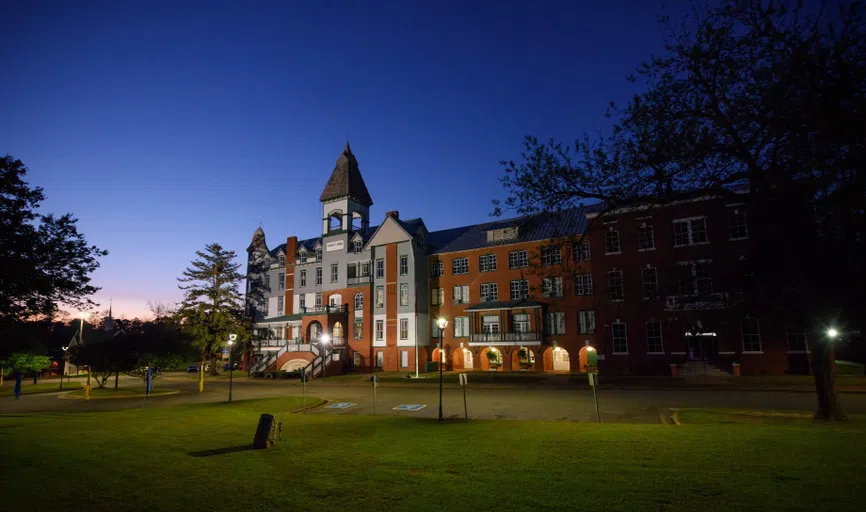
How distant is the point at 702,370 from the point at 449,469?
31.9 metres

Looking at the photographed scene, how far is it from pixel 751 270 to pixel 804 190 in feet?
11.2

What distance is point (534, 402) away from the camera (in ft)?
76.8

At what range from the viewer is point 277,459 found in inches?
400

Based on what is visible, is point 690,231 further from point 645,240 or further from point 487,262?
point 487,262

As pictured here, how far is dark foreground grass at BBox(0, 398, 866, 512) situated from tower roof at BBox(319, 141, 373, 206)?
149 ft

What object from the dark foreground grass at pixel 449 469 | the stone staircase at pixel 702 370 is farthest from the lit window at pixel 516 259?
the dark foreground grass at pixel 449 469

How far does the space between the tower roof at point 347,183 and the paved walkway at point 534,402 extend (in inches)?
1207

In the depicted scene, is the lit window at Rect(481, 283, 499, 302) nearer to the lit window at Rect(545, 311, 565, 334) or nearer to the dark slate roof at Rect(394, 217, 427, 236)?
the lit window at Rect(545, 311, 565, 334)

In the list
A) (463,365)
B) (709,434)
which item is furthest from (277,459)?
(463,365)

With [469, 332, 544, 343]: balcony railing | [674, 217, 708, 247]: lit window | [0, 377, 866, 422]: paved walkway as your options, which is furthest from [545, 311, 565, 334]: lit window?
[0, 377, 866, 422]: paved walkway

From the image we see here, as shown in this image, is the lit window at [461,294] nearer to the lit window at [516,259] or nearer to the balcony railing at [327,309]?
the lit window at [516,259]

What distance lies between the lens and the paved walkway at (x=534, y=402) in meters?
19.5

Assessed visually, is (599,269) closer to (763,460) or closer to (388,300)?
(388,300)

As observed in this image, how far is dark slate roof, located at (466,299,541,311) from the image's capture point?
4447 centimetres
